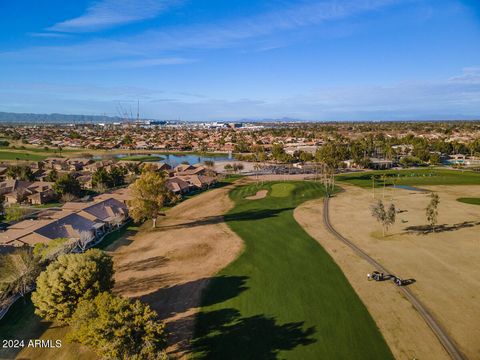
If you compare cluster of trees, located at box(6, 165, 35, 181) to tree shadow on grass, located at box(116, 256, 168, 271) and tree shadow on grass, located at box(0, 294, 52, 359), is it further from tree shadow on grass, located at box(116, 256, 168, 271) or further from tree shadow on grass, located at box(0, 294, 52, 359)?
tree shadow on grass, located at box(0, 294, 52, 359)

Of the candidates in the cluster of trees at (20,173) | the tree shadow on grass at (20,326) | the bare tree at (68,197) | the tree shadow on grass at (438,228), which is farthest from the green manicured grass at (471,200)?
the cluster of trees at (20,173)

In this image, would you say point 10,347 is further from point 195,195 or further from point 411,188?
point 411,188

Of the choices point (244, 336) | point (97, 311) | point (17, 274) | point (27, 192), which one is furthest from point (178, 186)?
point (97, 311)

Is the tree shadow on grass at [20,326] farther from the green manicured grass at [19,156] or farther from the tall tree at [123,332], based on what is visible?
the green manicured grass at [19,156]

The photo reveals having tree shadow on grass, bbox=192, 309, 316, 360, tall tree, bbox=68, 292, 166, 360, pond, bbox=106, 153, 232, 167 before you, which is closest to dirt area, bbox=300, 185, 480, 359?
tree shadow on grass, bbox=192, 309, 316, 360

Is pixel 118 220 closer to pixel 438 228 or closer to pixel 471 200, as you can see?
pixel 438 228
